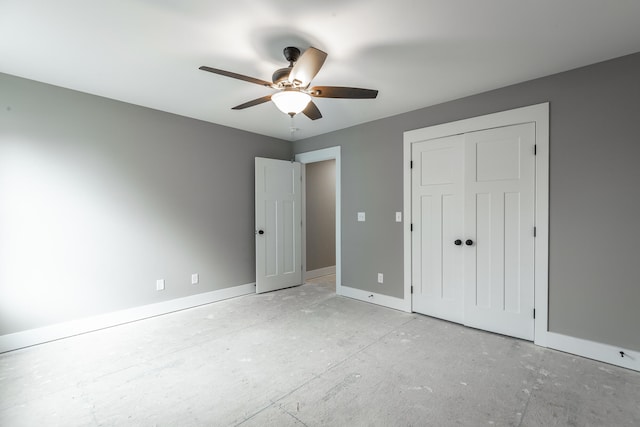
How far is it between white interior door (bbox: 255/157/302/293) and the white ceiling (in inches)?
65.3

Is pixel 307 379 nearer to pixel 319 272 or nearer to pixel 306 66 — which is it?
pixel 306 66

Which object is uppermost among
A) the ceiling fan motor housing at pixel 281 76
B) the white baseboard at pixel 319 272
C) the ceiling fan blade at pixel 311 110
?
the ceiling fan motor housing at pixel 281 76

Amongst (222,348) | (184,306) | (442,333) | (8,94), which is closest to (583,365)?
(442,333)

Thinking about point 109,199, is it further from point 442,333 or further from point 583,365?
point 583,365

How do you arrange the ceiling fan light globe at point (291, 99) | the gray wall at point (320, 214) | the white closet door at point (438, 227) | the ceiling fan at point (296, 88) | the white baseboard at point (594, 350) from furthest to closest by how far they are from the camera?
the gray wall at point (320, 214) → the white closet door at point (438, 227) → the white baseboard at point (594, 350) → the ceiling fan light globe at point (291, 99) → the ceiling fan at point (296, 88)

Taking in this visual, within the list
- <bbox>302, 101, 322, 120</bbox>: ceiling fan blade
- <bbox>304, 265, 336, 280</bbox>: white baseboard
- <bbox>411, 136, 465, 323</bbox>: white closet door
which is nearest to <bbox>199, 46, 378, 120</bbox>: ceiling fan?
<bbox>302, 101, 322, 120</bbox>: ceiling fan blade

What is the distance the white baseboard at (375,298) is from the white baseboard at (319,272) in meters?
1.07

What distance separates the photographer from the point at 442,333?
2916mm

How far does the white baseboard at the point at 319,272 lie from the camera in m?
5.28

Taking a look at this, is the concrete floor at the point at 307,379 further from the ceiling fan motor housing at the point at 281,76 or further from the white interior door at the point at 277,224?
the ceiling fan motor housing at the point at 281,76

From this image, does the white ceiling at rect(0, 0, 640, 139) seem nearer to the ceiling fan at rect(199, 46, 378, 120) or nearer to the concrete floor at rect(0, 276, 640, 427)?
the ceiling fan at rect(199, 46, 378, 120)

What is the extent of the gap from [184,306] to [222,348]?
1.36m

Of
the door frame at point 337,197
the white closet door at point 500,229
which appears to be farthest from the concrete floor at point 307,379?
the door frame at point 337,197

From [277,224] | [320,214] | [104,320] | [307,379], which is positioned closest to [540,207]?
[307,379]
